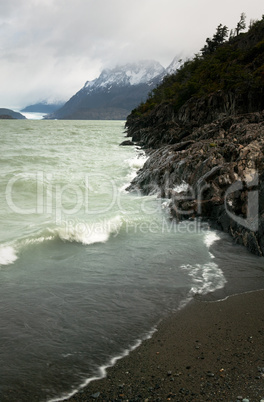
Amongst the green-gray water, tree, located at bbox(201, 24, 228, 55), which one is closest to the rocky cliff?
the green-gray water

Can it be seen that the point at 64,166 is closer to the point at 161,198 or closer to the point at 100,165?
the point at 100,165

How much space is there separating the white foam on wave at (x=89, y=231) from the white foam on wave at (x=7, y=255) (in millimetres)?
1827

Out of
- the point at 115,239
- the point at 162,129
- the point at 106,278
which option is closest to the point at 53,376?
the point at 106,278

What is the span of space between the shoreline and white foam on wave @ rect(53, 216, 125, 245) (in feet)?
18.2

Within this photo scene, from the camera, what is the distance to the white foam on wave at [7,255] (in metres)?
9.31

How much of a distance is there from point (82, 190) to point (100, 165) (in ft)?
33.2

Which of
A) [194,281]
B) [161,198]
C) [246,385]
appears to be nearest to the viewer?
[246,385]

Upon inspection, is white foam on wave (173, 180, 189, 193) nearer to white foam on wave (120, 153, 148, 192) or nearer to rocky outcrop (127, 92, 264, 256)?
rocky outcrop (127, 92, 264, 256)

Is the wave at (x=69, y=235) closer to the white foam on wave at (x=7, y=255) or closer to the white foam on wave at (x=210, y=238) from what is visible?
the white foam on wave at (x=7, y=255)

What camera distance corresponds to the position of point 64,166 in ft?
93.1

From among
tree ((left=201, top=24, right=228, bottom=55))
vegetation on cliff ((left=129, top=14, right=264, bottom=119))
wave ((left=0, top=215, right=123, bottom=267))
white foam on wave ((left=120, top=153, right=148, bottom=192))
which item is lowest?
wave ((left=0, top=215, right=123, bottom=267))

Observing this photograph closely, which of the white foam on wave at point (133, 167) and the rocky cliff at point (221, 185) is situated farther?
the white foam on wave at point (133, 167)

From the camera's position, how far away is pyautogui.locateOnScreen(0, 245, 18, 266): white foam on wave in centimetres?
931

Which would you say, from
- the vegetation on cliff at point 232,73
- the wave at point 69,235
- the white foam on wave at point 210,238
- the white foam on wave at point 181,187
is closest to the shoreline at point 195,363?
the white foam on wave at point 210,238
